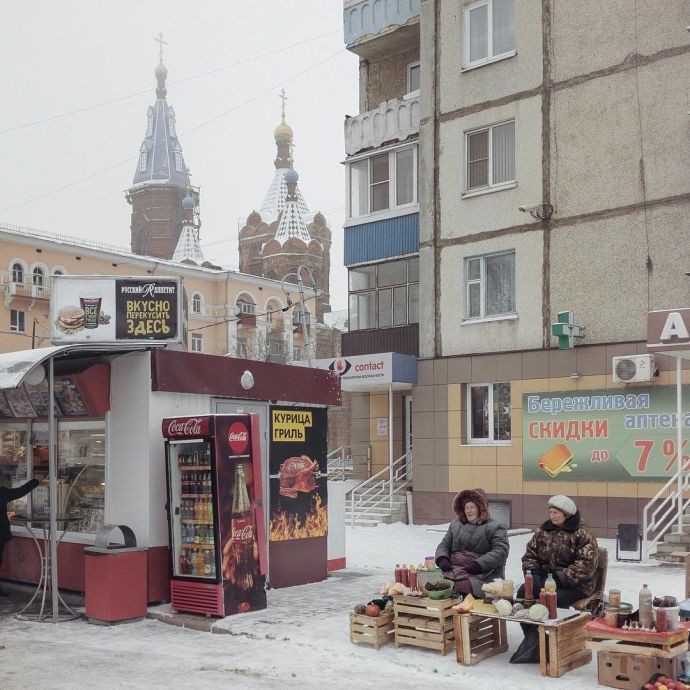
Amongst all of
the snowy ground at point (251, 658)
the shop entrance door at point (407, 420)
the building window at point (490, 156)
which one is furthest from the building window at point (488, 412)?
the snowy ground at point (251, 658)

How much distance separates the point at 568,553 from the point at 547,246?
12.5 metres

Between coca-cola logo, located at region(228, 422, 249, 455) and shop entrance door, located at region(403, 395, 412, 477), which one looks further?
shop entrance door, located at region(403, 395, 412, 477)

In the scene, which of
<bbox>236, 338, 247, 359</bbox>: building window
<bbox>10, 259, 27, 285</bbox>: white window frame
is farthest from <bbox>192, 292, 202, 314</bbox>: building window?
<bbox>10, 259, 27, 285</bbox>: white window frame

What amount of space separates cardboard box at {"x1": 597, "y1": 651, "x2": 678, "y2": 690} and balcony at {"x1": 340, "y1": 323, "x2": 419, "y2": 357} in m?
15.4

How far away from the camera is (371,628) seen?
940 cm

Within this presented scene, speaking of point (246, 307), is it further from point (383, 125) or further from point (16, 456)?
point (16, 456)

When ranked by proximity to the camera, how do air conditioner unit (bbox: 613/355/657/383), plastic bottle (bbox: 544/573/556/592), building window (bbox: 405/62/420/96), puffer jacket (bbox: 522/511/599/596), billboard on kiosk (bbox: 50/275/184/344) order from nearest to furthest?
plastic bottle (bbox: 544/573/556/592), puffer jacket (bbox: 522/511/599/596), billboard on kiosk (bbox: 50/275/184/344), air conditioner unit (bbox: 613/355/657/383), building window (bbox: 405/62/420/96)

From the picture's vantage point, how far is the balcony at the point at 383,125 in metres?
24.2

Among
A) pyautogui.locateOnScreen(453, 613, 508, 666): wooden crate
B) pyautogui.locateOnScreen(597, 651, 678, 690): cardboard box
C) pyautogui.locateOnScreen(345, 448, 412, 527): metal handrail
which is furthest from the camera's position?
pyautogui.locateOnScreen(345, 448, 412, 527): metal handrail

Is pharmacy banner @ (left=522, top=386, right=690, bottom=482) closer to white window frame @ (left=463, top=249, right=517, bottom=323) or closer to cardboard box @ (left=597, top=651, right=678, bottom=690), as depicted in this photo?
white window frame @ (left=463, top=249, right=517, bottom=323)

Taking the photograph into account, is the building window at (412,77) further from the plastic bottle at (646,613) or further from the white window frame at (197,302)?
the white window frame at (197,302)

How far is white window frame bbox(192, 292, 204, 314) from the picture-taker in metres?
66.7

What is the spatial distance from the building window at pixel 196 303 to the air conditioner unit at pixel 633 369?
4968cm

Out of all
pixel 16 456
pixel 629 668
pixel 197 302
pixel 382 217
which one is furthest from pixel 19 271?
pixel 629 668
